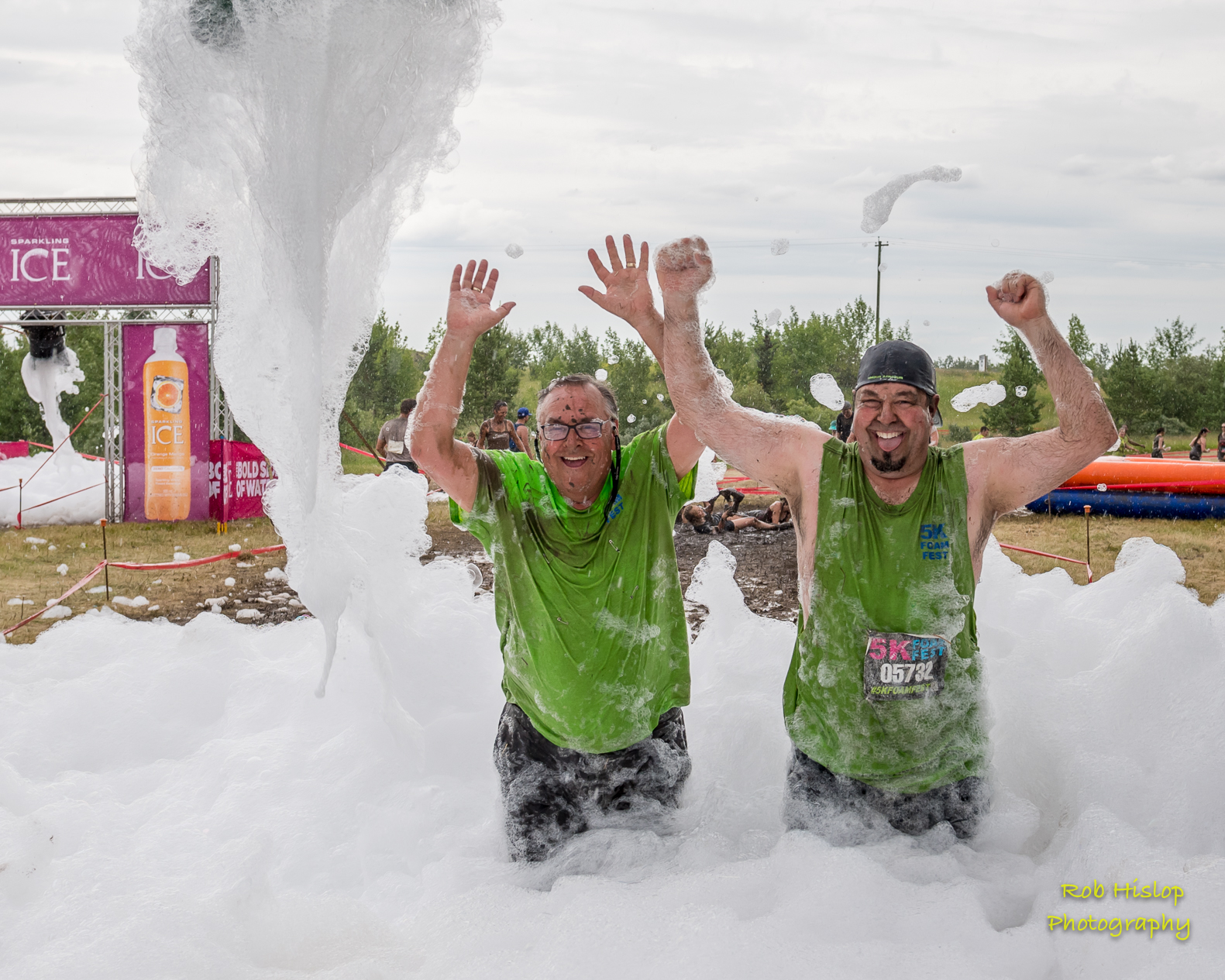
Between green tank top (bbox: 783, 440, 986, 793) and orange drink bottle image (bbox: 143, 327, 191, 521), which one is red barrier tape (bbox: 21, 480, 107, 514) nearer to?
orange drink bottle image (bbox: 143, 327, 191, 521)

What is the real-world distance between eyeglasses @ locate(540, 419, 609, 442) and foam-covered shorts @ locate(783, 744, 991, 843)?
0.99 m

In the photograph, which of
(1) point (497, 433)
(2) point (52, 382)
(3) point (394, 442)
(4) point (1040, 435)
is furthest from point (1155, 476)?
(2) point (52, 382)

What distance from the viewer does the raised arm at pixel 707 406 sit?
7.84ft

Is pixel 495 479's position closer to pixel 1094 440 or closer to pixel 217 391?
pixel 1094 440

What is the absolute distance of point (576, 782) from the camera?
2643 millimetres

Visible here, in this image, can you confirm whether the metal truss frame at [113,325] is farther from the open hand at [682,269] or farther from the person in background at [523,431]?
the open hand at [682,269]

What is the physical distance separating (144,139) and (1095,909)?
3330mm

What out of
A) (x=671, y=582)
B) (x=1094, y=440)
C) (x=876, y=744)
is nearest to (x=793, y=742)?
(x=876, y=744)

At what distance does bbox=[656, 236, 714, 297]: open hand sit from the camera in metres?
2.38

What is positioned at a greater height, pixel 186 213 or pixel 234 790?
pixel 186 213

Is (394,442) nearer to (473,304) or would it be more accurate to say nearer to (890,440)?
(473,304)

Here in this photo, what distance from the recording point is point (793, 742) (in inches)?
98.0

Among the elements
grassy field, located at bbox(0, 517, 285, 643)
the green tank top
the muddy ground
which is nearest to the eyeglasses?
the green tank top

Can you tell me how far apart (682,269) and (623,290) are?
0.75 feet
